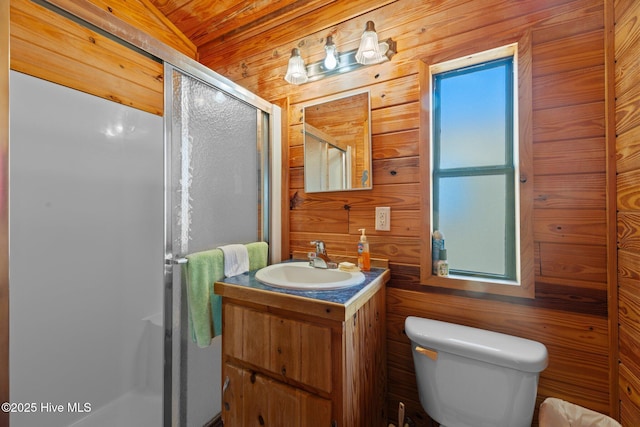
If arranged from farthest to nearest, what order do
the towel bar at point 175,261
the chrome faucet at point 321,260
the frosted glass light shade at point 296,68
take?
the frosted glass light shade at point 296,68
the chrome faucet at point 321,260
the towel bar at point 175,261

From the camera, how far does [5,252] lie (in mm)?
583

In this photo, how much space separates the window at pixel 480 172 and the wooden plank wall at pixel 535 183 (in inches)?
2.2

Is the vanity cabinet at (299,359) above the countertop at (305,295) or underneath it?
underneath

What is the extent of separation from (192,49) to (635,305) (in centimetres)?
268

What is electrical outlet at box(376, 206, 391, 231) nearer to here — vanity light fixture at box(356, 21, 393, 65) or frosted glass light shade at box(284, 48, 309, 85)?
vanity light fixture at box(356, 21, 393, 65)

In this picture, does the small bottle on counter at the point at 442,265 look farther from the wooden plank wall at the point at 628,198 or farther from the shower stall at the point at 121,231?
the shower stall at the point at 121,231

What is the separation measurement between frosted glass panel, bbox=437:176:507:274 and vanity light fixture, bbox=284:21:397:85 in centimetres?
69

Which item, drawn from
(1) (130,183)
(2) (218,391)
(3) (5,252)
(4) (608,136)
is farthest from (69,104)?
(4) (608,136)

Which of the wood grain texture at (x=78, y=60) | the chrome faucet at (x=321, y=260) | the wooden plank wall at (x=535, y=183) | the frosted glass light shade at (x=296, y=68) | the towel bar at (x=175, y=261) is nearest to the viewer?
the wooden plank wall at (x=535, y=183)

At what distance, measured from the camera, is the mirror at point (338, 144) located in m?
1.34

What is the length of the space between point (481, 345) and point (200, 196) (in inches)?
49.9

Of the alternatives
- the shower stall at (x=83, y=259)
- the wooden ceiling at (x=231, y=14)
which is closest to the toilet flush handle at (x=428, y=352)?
the shower stall at (x=83, y=259)

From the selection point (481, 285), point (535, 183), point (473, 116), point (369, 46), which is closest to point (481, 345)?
point (481, 285)

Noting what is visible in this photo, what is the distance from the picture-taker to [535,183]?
101 cm
